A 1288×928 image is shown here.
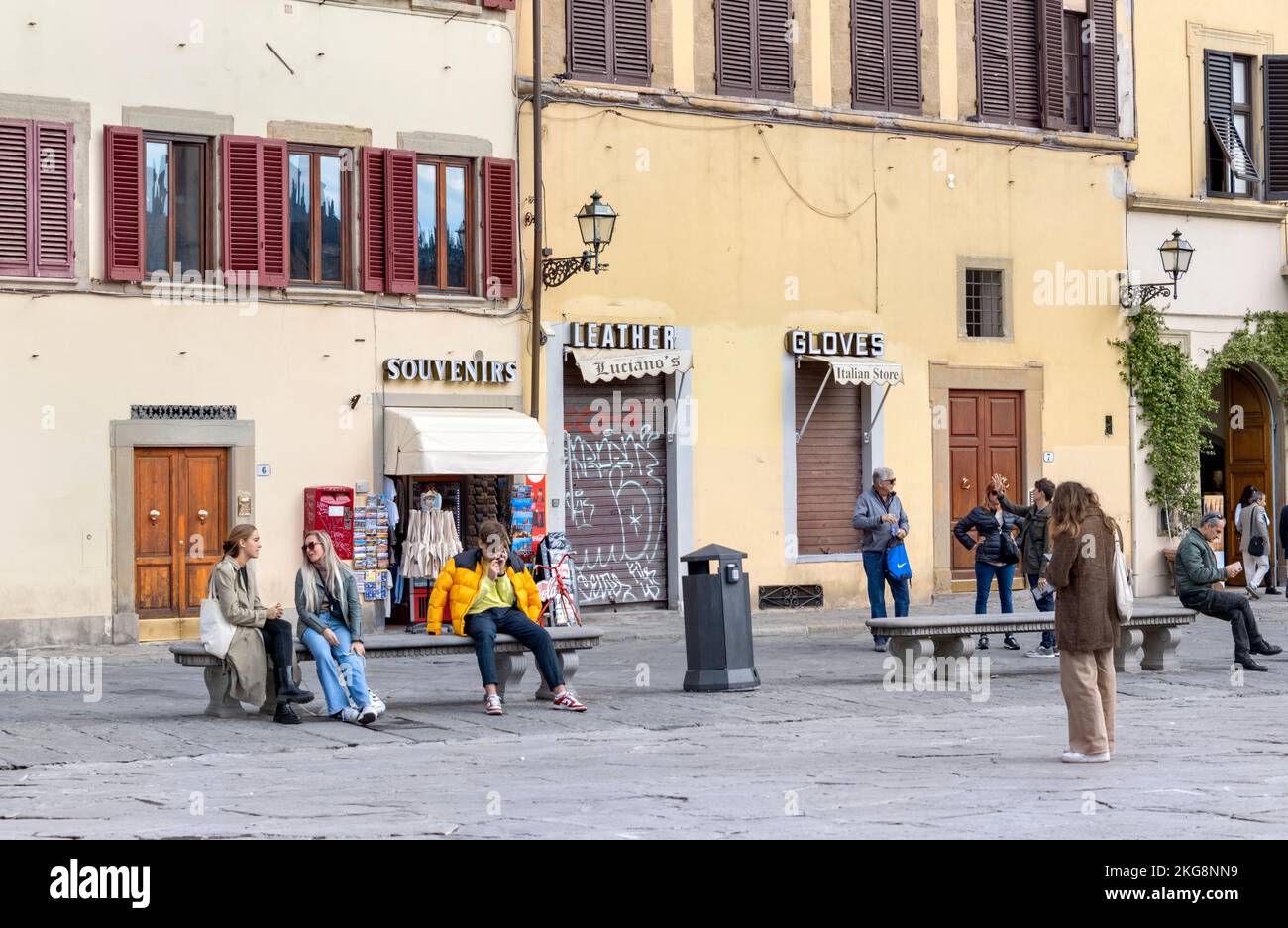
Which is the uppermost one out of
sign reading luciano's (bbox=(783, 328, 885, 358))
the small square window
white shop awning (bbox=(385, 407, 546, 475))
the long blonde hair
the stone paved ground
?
the small square window

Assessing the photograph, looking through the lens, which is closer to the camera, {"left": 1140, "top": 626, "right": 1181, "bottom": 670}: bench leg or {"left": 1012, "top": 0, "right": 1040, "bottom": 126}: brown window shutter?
{"left": 1140, "top": 626, "right": 1181, "bottom": 670}: bench leg

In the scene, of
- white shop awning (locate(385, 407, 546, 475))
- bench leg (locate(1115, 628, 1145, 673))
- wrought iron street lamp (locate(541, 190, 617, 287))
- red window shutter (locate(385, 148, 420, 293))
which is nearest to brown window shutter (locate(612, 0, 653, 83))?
wrought iron street lamp (locate(541, 190, 617, 287))

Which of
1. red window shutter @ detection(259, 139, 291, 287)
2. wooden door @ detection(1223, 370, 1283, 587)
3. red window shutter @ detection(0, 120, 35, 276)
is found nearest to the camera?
red window shutter @ detection(0, 120, 35, 276)

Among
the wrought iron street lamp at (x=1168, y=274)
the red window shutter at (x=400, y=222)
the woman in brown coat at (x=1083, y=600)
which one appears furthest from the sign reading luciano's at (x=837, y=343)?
the woman in brown coat at (x=1083, y=600)

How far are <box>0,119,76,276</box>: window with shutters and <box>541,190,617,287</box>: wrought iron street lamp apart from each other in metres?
5.44

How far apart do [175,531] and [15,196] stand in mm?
3761

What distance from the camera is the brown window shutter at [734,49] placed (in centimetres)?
2494

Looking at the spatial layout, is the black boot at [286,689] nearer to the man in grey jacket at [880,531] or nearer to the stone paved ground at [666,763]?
the stone paved ground at [666,763]

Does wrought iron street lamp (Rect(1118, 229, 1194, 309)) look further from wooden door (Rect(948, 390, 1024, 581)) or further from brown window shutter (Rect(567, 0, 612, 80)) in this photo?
brown window shutter (Rect(567, 0, 612, 80))

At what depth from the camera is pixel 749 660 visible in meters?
16.4

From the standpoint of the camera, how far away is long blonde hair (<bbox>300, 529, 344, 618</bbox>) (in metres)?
14.2

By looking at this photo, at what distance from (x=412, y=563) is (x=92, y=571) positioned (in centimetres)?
353

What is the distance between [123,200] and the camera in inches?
818
